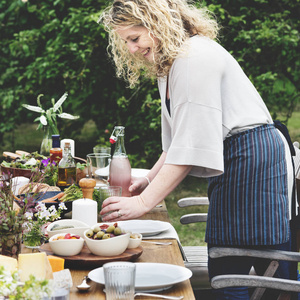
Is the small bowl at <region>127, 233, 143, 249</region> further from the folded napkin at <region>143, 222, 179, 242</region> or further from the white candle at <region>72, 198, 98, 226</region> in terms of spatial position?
the white candle at <region>72, 198, 98, 226</region>

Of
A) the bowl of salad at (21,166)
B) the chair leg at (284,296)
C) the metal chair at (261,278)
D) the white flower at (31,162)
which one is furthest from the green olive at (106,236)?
the white flower at (31,162)

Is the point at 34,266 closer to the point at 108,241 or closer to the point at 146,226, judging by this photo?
the point at 108,241

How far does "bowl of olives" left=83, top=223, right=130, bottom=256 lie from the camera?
1.96 metres

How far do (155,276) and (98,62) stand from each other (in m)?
4.49

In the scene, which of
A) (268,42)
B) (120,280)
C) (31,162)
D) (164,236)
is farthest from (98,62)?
(120,280)

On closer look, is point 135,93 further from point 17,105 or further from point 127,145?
point 17,105

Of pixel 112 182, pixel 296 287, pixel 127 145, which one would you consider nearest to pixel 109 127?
pixel 127 145

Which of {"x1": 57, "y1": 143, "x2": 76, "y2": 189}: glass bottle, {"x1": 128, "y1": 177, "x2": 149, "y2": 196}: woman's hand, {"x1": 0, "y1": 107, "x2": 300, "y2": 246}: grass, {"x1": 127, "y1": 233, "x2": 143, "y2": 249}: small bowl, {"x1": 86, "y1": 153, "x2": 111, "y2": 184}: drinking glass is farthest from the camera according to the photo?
{"x1": 0, "y1": 107, "x2": 300, "y2": 246}: grass

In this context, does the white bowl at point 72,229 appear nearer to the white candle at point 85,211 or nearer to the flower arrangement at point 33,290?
the white candle at point 85,211

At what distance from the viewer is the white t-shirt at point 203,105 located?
215 centimetres

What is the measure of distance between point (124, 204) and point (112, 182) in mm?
695

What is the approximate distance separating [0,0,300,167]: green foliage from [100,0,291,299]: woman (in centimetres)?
337

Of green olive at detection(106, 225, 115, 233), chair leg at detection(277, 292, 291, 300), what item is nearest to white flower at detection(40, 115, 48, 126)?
green olive at detection(106, 225, 115, 233)

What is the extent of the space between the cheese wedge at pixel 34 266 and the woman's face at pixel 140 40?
96cm
